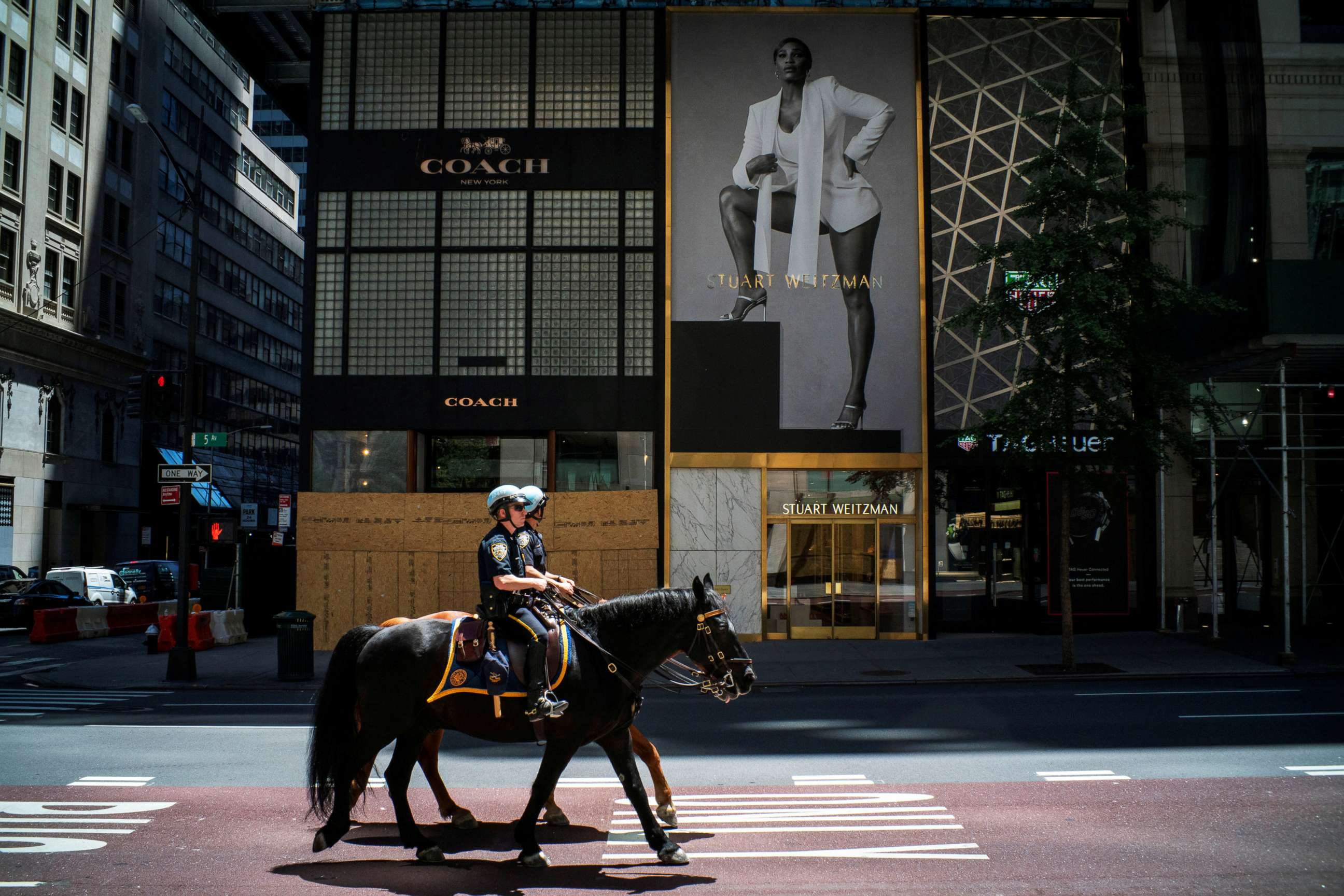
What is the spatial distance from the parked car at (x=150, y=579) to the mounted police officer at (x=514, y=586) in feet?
110

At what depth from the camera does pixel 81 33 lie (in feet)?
154

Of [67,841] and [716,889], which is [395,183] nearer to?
[67,841]

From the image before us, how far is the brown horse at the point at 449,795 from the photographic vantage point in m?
8.03

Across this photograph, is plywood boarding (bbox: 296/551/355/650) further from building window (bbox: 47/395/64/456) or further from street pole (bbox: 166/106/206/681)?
building window (bbox: 47/395/64/456)

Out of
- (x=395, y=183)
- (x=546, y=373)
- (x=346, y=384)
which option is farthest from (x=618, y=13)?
(x=346, y=384)

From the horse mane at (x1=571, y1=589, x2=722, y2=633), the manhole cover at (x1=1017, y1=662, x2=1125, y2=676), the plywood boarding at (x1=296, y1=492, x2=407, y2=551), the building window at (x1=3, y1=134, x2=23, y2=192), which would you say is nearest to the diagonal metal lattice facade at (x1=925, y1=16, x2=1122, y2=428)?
the manhole cover at (x1=1017, y1=662, x2=1125, y2=676)

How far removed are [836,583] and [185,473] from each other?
43.8ft

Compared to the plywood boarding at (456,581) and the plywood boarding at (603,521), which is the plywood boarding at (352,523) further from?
the plywood boarding at (603,521)

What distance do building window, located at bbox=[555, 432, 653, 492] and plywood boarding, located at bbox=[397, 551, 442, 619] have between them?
11.1 feet

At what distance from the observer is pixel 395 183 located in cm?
2473

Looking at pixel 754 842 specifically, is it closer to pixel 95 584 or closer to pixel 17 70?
pixel 95 584

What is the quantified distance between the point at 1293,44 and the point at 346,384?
2065cm

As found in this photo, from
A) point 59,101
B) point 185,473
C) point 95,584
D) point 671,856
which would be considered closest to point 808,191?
point 185,473

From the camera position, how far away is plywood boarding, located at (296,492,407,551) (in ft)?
75.7
